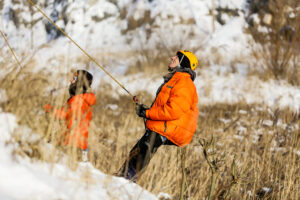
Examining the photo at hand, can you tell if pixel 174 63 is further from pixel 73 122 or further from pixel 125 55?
pixel 125 55

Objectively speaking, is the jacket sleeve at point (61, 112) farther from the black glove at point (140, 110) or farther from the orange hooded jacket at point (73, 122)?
the black glove at point (140, 110)

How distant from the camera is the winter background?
4.80 feet

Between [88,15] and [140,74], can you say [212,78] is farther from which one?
[88,15]

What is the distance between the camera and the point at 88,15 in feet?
63.6

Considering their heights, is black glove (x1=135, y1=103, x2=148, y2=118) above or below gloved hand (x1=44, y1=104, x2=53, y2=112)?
above

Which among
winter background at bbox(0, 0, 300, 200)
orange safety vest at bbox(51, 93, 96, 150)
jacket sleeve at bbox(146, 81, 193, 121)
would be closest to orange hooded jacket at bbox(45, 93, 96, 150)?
orange safety vest at bbox(51, 93, 96, 150)

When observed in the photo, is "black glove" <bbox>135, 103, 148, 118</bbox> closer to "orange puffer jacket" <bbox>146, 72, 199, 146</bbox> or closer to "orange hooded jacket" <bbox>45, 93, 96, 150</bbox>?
"orange puffer jacket" <bbox>146, 72, 199, 146</bbox>

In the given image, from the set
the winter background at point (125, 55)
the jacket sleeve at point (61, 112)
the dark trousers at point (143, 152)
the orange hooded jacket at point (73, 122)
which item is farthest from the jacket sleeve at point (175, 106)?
the jacket sleeve at point (61, 112)

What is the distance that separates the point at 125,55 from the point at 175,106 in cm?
1300

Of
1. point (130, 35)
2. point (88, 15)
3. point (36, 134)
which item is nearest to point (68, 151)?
point (36, 134)

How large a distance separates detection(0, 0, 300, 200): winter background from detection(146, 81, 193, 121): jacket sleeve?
1.64ft

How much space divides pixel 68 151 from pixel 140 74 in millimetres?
9853

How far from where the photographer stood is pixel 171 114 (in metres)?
2.41

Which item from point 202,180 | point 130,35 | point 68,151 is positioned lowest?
point 202,180
